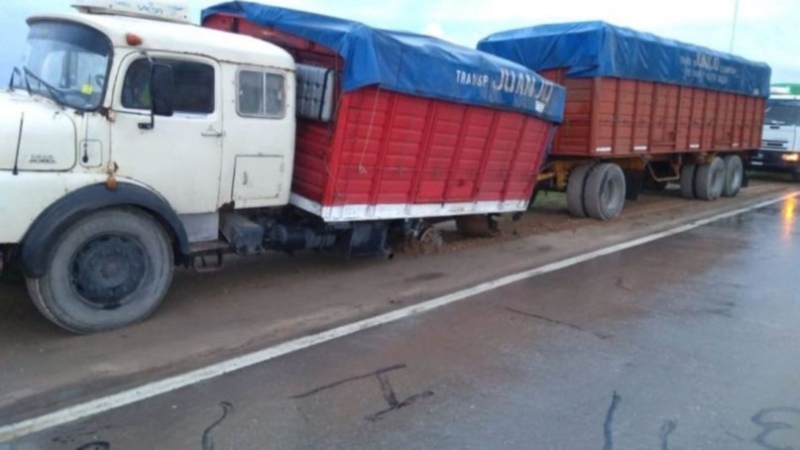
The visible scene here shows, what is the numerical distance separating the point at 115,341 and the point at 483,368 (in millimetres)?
2848

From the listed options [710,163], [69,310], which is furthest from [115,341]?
[710,163]

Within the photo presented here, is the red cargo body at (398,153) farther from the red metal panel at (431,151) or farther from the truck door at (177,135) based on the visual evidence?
the truck door at (177,135)

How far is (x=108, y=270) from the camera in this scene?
562 cm

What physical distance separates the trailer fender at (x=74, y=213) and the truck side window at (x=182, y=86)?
28.8 inches

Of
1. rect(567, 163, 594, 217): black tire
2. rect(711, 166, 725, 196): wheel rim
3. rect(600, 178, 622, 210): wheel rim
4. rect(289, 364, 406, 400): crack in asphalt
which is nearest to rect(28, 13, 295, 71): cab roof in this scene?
rect(289, 364, 406, 400): crack in asphalt

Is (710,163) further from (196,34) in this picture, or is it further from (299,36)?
(196,34)

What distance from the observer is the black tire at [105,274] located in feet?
17.5

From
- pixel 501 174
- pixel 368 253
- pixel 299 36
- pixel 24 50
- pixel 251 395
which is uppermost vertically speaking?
pixel 299 36

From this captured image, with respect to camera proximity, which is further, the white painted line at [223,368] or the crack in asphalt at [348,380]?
the crack in asphalt at [348,380]

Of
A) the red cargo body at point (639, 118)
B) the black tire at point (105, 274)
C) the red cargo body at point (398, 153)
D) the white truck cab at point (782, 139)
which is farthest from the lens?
the white truck cab at point (782, 139)

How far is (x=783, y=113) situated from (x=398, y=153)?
20.3m

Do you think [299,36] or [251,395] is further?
[299,36]

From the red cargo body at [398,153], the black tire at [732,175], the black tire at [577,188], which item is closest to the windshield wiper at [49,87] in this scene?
the red cargo body at [398,153]

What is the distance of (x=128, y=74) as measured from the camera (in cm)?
566
